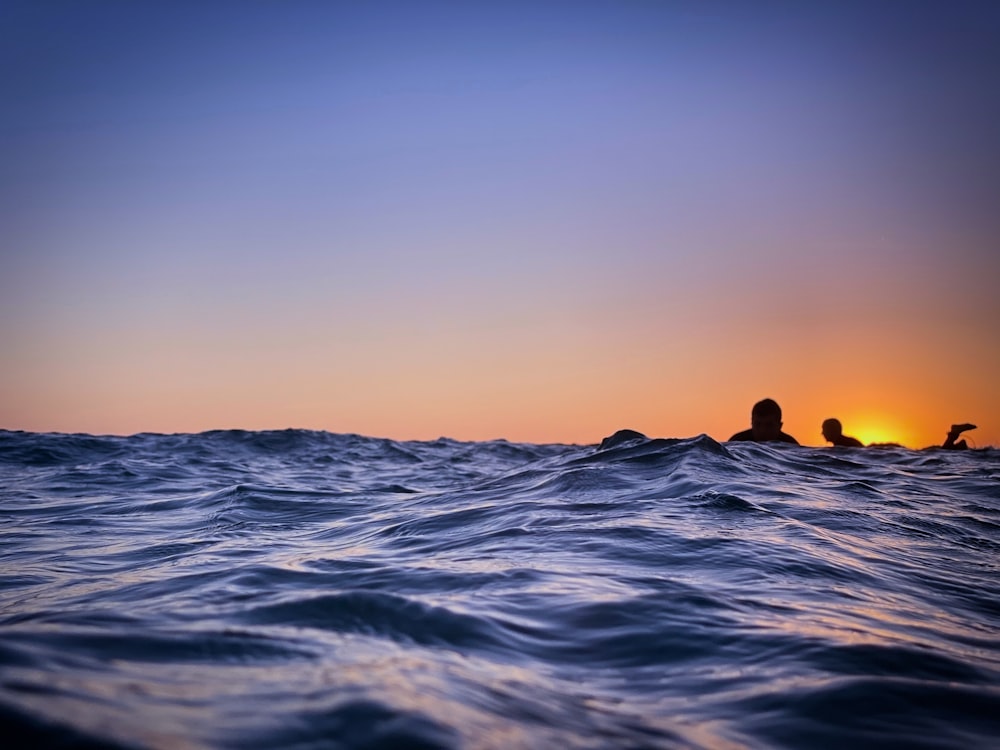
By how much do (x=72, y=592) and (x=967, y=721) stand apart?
3910 millimetres

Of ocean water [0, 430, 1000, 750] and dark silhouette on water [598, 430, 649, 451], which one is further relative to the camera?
dark silhouette on water [598, 430, 649, 451]

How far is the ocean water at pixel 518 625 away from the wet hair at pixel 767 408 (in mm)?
6848

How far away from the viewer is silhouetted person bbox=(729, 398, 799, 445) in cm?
1396

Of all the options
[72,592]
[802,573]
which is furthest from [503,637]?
[72,592]

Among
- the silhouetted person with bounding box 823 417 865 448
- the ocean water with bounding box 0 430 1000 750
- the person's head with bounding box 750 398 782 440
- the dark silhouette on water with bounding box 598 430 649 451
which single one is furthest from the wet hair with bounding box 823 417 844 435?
the ocean water with bounding box 0 430 1000 750

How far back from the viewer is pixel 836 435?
1603 centimetres

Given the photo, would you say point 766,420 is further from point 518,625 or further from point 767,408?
point 518,625

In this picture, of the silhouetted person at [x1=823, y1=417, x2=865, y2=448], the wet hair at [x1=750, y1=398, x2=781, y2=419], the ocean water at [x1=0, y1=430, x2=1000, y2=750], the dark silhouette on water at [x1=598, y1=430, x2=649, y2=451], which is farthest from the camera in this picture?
the silhouetted person at [x1=823, y1=417, x2=865, y2=448]

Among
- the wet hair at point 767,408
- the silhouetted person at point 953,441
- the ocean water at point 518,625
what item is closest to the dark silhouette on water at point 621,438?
the wet hair at point 767,408

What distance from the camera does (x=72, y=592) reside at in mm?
3646

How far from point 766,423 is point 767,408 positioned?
347mm

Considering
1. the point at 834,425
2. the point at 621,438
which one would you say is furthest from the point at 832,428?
the point at 621,438

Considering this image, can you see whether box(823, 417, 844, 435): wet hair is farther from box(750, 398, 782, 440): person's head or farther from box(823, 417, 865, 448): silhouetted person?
box(750, 398, 782, 440): person's head

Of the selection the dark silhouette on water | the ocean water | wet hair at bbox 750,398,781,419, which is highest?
wet hair at bbox 750,398,781,419
